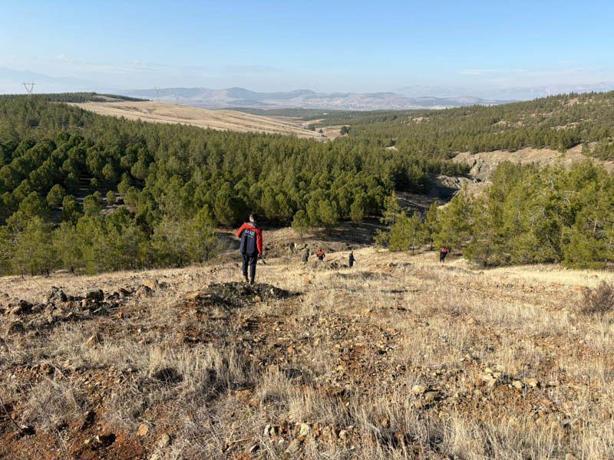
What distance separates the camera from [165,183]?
6881cm

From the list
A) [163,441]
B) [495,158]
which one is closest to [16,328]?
[163,441]

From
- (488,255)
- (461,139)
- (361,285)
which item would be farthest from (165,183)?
(461,139)

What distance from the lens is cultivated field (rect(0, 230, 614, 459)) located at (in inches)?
178

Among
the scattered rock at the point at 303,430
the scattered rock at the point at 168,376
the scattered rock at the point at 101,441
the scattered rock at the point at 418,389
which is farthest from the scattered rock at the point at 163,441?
the scattered rock at the point at 418,389

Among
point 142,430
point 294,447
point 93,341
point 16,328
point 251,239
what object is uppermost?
point 251,239

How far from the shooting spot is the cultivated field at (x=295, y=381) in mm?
4523

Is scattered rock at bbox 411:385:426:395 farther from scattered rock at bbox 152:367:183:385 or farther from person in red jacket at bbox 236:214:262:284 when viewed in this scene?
person in red jacket at bbox 236:214:262:284

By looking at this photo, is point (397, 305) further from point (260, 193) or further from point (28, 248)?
point (260, 193)

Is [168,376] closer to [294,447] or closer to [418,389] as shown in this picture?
[294,447]

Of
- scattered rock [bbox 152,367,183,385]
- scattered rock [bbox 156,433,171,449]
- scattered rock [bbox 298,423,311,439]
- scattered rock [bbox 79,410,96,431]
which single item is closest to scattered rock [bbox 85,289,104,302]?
scattered rock [bbox 152,367,183,385]

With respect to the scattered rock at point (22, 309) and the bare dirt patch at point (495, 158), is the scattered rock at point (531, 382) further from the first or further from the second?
the bare dirt patch at point (495, 158)

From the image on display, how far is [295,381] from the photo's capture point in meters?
6.14

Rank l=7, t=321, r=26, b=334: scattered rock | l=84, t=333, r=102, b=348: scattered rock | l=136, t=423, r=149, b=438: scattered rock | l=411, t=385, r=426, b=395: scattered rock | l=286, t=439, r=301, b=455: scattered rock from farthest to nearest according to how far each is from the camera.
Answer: l=7, t=321, r=26, b=334: scattered rock
l=84, t=333, r=102, b=348: scattered rock
l=411, t=385, r=426, b=395: scattered rock
l=136, t=423, r=149, b=438: scattered rock
l=286, t=439, r=301, b=455: scattered rock

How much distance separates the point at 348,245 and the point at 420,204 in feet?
144
